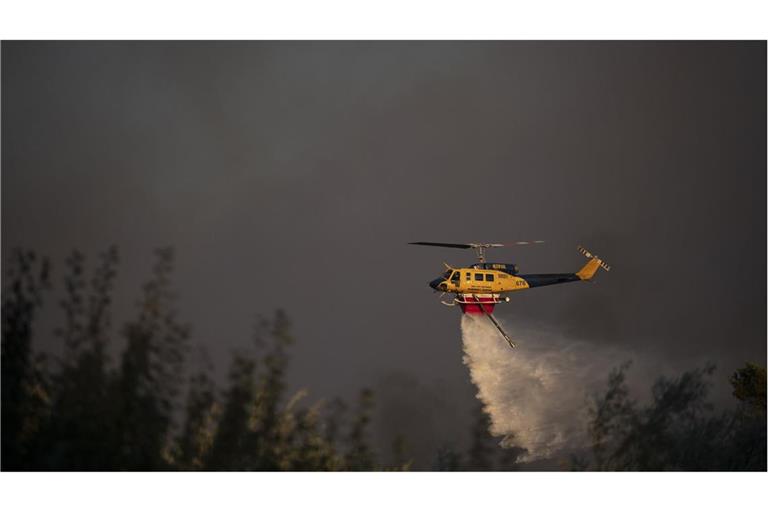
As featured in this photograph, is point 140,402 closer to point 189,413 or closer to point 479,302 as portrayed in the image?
point 189,413

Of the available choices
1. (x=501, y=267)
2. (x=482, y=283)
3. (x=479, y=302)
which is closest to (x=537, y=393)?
(x=479, y=302)

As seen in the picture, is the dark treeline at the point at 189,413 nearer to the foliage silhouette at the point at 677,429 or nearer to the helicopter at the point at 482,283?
the foliage silhouette at the point at 677,429

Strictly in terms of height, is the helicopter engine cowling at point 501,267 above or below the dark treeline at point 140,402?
above

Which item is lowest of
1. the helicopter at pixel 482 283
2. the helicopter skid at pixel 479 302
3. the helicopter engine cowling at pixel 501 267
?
the helicopter skid at pixel 479 302

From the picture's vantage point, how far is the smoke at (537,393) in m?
43.2

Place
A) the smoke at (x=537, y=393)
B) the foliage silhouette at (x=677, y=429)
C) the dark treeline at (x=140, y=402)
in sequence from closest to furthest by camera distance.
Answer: the dark treeline at (x=140, y=402)
the foliage silhouette at (x=677, y=429)
the smoke at (x=537, y=393)

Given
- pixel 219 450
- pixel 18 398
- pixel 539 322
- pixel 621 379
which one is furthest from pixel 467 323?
pixel 18 398

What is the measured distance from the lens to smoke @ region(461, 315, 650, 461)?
142 feet

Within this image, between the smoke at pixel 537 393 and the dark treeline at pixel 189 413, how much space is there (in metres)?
0.70

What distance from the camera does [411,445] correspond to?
4541 centimetres

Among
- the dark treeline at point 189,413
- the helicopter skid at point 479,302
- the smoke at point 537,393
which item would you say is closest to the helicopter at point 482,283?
the helicopter skid at point 479,302

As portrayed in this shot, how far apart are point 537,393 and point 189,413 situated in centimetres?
1465

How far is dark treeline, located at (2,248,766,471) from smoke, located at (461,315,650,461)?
2.31ft

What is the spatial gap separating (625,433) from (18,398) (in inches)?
949
